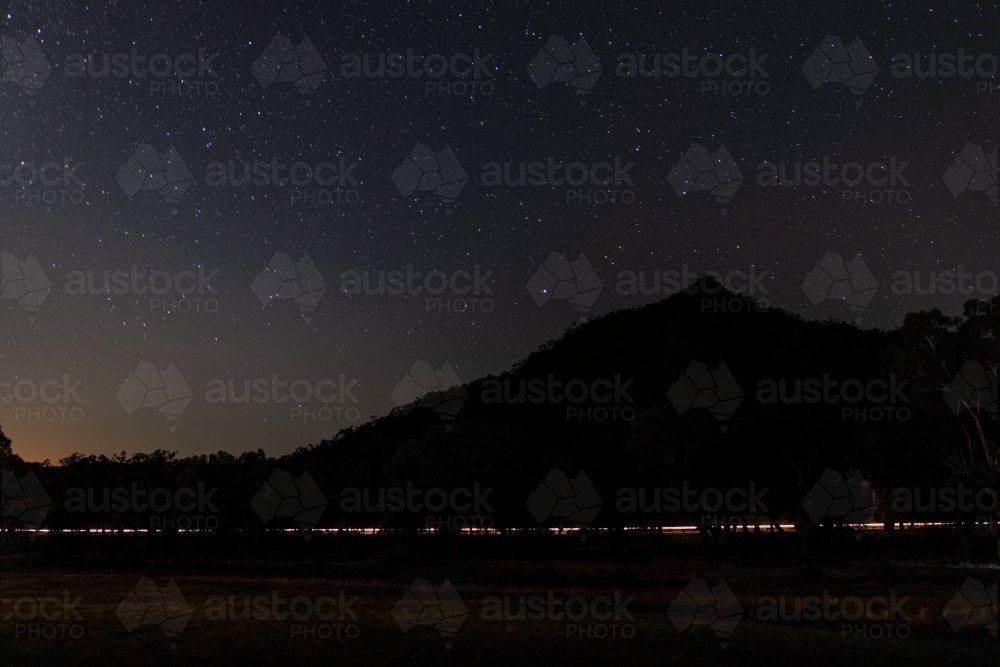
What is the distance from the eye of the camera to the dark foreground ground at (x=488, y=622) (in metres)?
17.3

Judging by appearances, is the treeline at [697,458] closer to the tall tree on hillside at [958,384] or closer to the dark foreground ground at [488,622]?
the tall tree on hillside at [958,384]

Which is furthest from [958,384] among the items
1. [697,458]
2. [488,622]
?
[488,622]

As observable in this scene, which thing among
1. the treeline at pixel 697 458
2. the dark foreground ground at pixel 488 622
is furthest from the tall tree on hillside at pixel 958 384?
the dark foreground ground at pixel 488 622

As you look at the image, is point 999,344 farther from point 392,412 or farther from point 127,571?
point 392,412

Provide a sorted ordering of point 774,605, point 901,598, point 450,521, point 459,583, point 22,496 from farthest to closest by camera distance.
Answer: point 450,521 < point 22,496 < point 459,583 < point 901,598 < point 774,605

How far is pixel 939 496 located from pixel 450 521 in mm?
39461

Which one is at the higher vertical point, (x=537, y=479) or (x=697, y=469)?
(x=697, y=469)

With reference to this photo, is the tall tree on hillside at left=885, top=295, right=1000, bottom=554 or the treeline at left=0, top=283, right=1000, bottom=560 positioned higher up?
the tall tree on hillside at left=885, top=295, right=1000, bottom=554

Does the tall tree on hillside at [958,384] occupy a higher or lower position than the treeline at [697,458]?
higher

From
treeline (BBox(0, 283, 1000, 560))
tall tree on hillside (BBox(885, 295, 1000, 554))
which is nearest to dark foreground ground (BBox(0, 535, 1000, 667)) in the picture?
tall tree on hillside (BBox(885, 295, 1000, 554))

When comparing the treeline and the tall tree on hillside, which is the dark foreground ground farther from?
the treeline

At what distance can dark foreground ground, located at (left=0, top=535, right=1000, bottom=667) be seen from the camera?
1727 centimetres

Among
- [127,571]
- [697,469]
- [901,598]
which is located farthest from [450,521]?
[901,598]

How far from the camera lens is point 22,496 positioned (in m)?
66.1
